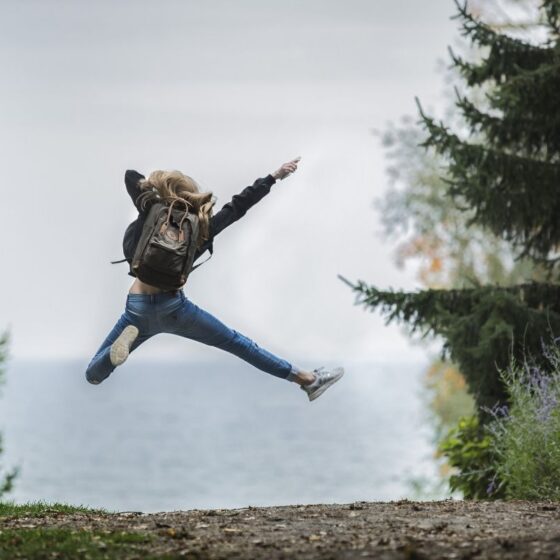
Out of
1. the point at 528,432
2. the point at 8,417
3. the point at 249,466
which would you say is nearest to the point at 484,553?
the point at 528,432

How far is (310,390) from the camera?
28.7 ft

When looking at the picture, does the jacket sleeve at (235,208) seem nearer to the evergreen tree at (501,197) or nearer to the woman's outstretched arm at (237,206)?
the woman's outstretched arm at (237,206)

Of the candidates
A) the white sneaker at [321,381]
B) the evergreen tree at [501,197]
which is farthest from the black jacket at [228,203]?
the evergreen tree at [501,197]

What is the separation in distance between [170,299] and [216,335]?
481 mm

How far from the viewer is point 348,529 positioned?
7.18 meters

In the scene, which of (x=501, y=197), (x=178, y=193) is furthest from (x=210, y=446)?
(x=178, y=193)

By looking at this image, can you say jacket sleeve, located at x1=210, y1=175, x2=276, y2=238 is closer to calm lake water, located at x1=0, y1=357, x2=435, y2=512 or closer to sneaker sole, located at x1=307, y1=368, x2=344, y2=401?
sneaker sole, located at x1=307, y1=368, x2=344, y2=401

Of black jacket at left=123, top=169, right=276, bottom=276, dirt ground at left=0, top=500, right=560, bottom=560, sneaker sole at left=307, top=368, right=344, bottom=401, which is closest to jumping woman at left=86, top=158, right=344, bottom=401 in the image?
black jacket at left=123, top=169, right=276, bottom=276

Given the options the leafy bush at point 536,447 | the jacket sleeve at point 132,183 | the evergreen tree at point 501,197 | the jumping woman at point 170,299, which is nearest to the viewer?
the jumping woman at point 170,299

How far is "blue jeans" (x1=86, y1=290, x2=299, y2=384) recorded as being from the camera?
7.79 m

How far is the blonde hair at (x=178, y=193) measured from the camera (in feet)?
25.7

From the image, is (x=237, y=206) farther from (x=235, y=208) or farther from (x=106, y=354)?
(x=106, y=354)

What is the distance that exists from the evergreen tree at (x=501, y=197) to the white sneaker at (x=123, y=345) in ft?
15.1

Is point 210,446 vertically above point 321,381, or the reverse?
point 210,446
